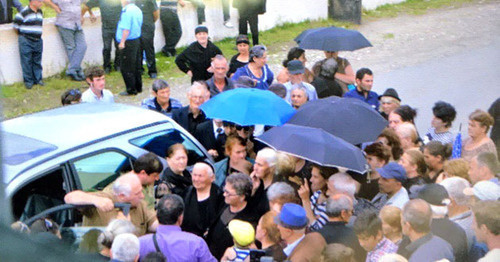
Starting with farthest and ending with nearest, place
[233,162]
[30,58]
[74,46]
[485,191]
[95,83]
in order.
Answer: [74,46]
[30,58]
[95,83]
[233,162]
[485,191]

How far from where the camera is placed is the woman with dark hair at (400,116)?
573 centimetres

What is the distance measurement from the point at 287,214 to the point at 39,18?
6.36 m

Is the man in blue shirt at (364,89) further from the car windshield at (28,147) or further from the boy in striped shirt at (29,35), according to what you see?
the boy in striped shirt at (29,35)

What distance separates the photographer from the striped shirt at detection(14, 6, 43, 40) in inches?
350

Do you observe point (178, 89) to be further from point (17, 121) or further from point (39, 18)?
point (17, 121)

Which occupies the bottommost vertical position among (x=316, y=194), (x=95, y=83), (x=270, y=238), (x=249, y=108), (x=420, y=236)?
(x=316, y=194)

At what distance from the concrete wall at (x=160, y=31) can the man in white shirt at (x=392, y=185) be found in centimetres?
426

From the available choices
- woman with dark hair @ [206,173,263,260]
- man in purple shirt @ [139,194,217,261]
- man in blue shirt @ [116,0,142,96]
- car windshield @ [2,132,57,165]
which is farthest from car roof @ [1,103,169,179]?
man in blue shirt @ [116,0,142,96]

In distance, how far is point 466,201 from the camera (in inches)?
159

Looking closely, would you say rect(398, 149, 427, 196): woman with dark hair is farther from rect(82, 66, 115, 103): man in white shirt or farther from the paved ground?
the paved ground

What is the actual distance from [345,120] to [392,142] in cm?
44

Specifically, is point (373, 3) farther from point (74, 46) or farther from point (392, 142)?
point (392, 142)

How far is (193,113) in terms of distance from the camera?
595 centimetres

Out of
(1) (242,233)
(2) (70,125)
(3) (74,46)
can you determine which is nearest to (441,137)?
(1) (242,233)
